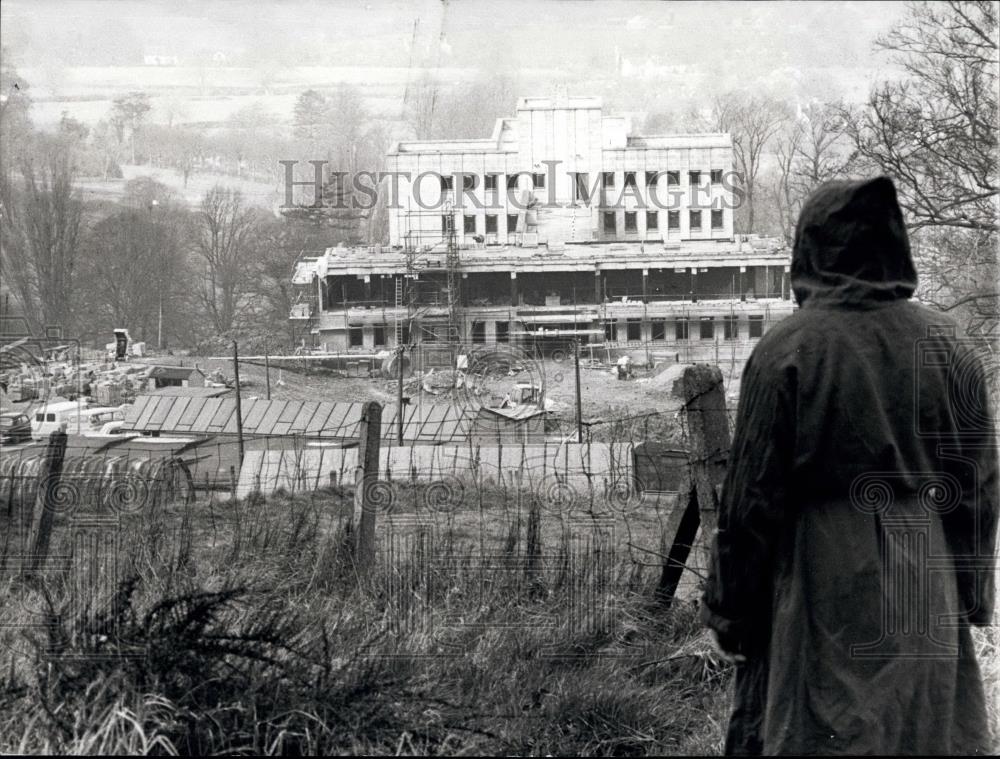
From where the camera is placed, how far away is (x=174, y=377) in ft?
21.1

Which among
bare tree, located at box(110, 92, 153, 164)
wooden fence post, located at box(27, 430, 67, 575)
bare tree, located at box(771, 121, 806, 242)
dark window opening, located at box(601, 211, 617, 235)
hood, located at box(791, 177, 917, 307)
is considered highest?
bare tree, located at box(110, 92, 153, 164)

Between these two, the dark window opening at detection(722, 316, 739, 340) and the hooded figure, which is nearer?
the hooded figure

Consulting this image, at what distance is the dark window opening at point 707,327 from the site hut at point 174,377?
298cm

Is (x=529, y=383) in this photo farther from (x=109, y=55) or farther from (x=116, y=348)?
(x=109, y=55)

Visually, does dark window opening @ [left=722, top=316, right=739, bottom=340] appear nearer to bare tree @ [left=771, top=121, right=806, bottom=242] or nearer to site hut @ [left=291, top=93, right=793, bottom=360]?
site hut @ [left=291, top=93, right=793, bottom=360]

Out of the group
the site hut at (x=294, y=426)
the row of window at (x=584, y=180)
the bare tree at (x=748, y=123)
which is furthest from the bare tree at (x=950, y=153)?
the site hut at (x=294, y=426)

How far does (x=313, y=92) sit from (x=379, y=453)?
7.27 feet

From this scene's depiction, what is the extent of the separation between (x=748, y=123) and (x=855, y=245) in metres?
3.89

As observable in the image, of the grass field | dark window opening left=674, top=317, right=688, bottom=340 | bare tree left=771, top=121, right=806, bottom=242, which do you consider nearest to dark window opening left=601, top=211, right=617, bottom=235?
dark window opening left=674, top=317, right=688, bottom=340

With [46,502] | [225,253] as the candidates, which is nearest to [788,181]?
[225,253]

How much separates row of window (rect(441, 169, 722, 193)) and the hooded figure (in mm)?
3373

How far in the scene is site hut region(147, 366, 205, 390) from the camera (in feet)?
21.0

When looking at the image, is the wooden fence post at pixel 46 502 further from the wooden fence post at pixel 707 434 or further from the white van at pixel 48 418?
the wooden fence post at pixel 707 434

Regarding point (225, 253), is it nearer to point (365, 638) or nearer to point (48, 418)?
point (48, 418)
